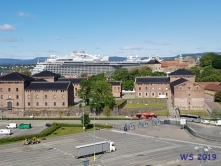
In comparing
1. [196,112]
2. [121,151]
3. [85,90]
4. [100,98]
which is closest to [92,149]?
Result: [121,151]

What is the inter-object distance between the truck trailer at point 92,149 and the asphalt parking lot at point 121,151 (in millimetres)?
756

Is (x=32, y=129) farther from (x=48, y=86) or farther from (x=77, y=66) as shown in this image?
(x=77, y=66)

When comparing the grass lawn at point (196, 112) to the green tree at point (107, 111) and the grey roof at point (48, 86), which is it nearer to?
the green tree at point (107, 111)

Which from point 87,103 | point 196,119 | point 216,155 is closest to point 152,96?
point 87,103

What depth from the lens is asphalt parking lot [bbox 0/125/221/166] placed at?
36.3 meters

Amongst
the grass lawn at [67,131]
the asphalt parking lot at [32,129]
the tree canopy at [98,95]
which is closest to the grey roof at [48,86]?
the tree canopy at [98,95]

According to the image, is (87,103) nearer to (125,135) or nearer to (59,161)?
(125,135)

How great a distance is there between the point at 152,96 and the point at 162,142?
5152 cm

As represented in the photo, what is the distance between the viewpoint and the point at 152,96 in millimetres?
96562

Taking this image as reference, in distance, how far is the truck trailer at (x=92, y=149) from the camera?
38.1 meters

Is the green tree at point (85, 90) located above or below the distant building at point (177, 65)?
below

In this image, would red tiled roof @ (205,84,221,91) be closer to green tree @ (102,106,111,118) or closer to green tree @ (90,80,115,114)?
green tree @ (90,80,115,114)

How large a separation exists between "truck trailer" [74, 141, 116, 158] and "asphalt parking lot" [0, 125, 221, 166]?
2.48ft

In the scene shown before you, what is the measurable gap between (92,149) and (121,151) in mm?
4208
